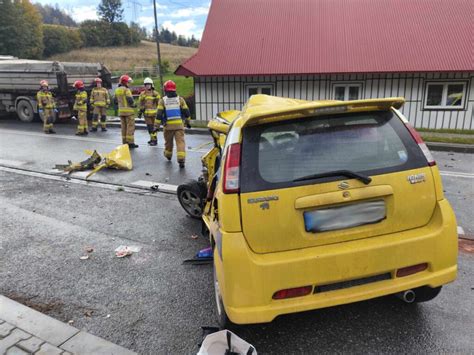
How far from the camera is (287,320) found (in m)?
3.10

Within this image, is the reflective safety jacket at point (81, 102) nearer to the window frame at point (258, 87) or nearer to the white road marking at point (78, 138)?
the white road marking at point (78, 138)

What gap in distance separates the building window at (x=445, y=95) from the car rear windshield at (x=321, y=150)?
1351 centimetres

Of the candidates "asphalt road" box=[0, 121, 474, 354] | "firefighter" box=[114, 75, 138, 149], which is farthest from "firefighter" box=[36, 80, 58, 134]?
"asphalt road" box=[0, 121, 474, 354]

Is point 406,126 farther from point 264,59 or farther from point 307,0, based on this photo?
point 307,0

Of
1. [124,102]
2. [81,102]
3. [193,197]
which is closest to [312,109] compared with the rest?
[193,197]

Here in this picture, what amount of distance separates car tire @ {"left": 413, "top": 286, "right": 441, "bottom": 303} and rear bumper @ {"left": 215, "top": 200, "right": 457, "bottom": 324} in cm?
29

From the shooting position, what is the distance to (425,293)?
303cm

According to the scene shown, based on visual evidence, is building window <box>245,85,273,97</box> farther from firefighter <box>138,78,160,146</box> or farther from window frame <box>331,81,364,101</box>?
firefighter <box>138,78,160,146</box>

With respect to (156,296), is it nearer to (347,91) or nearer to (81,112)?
(81,112)

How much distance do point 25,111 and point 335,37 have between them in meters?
13.1

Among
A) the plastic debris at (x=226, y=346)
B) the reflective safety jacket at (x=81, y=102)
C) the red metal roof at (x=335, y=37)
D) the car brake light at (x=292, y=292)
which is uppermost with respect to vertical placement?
the red metal roof at (x=335, y=37)

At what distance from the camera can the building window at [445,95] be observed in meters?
14.4

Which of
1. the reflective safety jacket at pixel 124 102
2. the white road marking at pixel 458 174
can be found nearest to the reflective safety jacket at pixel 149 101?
the reflective safety jacket at pixel 124 102

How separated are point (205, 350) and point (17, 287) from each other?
2245 mm
